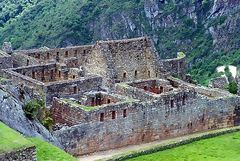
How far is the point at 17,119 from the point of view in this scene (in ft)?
92.9

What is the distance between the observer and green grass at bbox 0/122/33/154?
877 inches

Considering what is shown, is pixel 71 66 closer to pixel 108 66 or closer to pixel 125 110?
pixel 108 66

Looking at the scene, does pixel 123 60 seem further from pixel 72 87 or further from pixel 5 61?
pixel 5 61

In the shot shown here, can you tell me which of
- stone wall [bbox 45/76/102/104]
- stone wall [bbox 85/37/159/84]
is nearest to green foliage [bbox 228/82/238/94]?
stone wall [bbox 85/37/159/84]

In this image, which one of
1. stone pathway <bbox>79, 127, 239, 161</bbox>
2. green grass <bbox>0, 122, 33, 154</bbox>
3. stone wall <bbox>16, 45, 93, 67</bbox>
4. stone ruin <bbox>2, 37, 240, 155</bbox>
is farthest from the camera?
stone wall <bbox>16, 45, 93, 67</bbox>

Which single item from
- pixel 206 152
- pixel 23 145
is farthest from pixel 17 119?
pixel 206 152

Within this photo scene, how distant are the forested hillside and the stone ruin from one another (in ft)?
249

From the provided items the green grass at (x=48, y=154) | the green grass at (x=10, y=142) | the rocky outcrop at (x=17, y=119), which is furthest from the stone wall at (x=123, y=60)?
the green grass at (x=10, y=142)

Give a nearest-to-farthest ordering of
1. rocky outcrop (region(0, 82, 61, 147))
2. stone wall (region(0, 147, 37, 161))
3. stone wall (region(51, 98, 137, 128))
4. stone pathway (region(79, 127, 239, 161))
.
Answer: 1. stone wall (region(0, 147, 37, 161))
2. rocky outcrop (region(0, 82, 61, 147))
3. stone pathway (region(79, 127, 239, 161))
4. stone wall (region(51, 98, 137, 128))

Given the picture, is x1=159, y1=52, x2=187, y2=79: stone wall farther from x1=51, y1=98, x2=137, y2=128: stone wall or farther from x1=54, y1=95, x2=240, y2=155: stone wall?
x1=51, y1=98, x2=137, y2=128: stone wall

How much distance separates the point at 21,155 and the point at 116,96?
13.3 metres

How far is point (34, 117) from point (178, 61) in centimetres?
1445

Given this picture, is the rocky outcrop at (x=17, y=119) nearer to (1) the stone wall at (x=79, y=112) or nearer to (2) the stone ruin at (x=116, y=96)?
(2) the stone ruin at (x=116, y=96)

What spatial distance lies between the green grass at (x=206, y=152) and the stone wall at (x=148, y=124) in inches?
68.9
